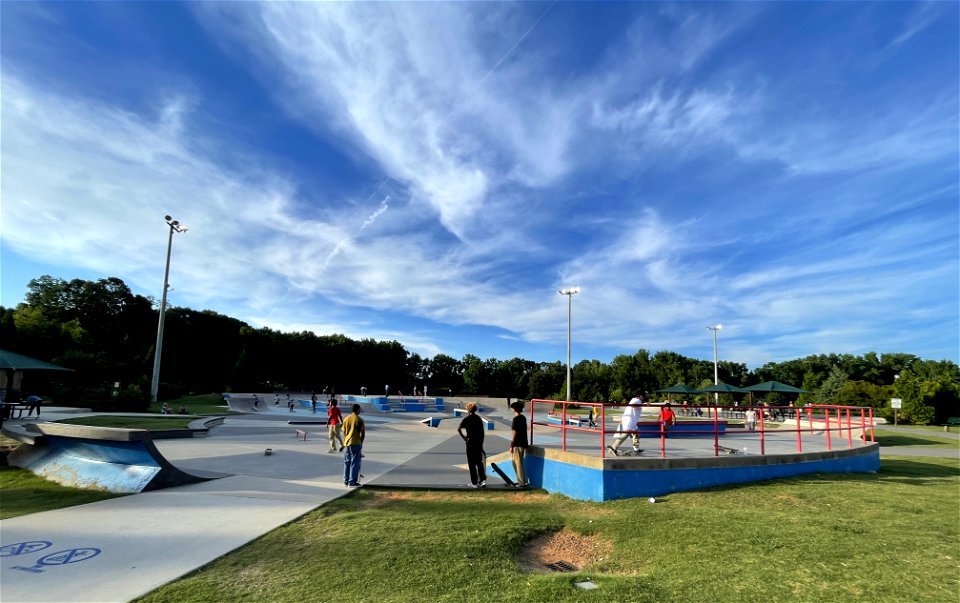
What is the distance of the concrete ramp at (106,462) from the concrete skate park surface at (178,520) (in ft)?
1.33

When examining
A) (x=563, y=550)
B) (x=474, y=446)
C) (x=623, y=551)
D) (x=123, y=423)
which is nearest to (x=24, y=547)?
(x=563, y=550)

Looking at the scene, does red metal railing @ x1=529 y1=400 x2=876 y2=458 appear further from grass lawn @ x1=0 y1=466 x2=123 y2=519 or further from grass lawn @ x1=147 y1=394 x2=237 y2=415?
grass lawn @ x1=147 y1=394 x2=237 y2=415

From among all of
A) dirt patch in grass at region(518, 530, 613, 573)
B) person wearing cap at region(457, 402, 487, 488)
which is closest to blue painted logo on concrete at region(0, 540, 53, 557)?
dirt patch in grass at region(518, 530, 613, 573)

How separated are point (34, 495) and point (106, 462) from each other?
1.24 meters

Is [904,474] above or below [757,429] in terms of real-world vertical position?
below

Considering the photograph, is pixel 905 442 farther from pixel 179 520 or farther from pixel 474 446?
pixel 179 520

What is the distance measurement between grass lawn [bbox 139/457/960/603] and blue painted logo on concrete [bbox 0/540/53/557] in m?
2.18

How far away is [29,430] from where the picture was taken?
10.2m

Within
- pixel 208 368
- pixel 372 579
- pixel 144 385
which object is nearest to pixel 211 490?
pixel 372 579

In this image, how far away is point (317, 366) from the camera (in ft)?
241

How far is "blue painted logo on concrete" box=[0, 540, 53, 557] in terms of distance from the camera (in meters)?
5.02

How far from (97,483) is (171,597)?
6.11 meters

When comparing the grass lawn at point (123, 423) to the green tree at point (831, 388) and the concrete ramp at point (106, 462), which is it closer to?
the concrete ramp at point (106, 462)

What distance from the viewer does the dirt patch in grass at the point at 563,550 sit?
5149 mm
